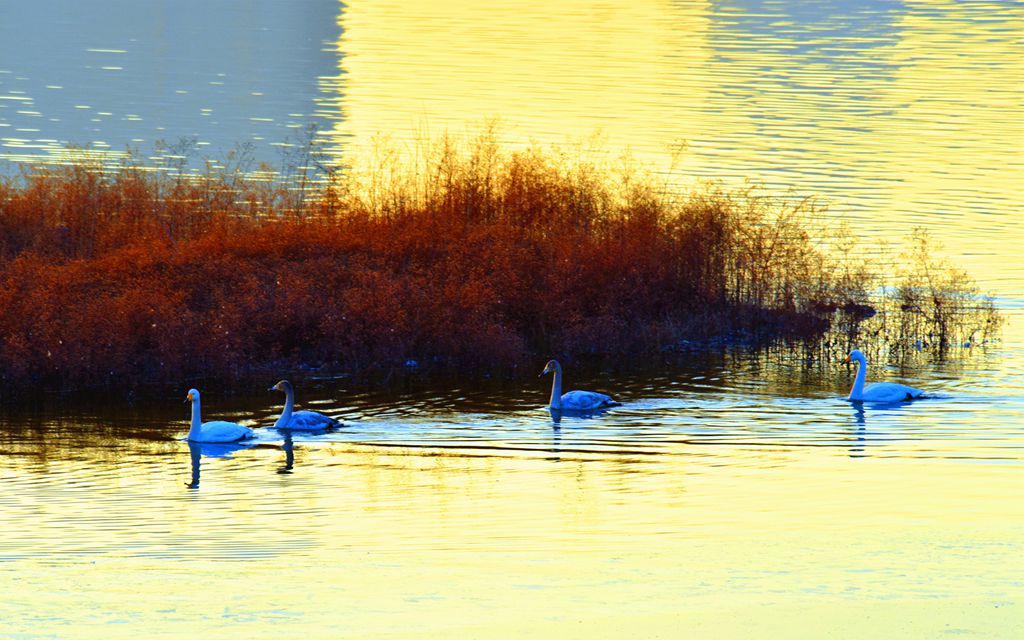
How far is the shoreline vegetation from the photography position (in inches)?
1057

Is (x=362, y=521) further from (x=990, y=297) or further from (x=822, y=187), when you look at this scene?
(x=822, y=187)

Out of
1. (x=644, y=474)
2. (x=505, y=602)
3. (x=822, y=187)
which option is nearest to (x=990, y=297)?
(x=822, y=187)

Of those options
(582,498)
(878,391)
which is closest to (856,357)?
(878,391)

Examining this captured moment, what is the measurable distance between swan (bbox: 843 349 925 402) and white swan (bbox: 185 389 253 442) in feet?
32.7

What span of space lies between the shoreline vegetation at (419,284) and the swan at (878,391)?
382cm

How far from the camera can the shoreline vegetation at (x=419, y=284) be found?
26.9 m

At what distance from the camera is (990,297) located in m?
33.2

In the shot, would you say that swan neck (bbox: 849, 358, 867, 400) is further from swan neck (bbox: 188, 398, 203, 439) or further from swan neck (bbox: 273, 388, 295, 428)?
swan neck (bbox: 188, 398, 203, 439)

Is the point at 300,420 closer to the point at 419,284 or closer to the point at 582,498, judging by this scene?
the point at 582,498

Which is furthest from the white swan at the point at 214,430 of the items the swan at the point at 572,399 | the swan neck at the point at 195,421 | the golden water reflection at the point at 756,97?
the golden water reflection at the point at 756,97

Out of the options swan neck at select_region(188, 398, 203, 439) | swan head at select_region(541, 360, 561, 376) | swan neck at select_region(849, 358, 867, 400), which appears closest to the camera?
swan neck at select_region(188, 398, 203, 439)

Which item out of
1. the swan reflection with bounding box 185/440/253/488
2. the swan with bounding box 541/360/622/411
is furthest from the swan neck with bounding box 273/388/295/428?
the swan with bounding box 541/360/622/411

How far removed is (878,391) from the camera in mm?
25594

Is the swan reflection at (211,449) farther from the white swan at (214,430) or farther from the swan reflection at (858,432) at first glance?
the swan reflection at (858,432)
